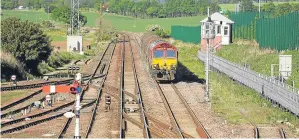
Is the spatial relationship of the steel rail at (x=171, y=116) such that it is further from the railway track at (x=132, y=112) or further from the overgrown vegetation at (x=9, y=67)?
the overgrown vegetation at (x=9, y=67)

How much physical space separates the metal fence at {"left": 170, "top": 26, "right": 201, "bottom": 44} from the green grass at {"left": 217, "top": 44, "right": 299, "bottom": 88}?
15235mm

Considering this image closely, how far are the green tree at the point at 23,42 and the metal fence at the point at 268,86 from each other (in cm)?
1262

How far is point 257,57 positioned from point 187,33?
35701 millimetres

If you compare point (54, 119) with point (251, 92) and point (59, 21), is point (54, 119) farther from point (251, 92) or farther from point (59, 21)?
point (59, 21)

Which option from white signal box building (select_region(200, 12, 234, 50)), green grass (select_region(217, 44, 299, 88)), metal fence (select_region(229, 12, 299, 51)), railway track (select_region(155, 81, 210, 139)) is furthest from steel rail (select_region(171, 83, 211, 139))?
white signal box building (select_region(200, 12, 234, 50))

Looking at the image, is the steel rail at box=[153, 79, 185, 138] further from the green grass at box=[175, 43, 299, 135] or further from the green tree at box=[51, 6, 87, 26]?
the green tree at box=[51, 6, 87, 26]

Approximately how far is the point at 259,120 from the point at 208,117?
77.3 inches

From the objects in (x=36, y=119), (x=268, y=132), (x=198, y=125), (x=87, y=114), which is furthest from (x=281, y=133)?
(x=36, y=119)

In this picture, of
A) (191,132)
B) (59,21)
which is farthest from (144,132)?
(59,21)

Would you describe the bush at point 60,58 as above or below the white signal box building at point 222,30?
below

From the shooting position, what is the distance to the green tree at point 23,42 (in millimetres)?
38656

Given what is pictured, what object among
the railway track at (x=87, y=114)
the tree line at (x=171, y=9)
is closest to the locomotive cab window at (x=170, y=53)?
the railway track at (x=87, y=114)

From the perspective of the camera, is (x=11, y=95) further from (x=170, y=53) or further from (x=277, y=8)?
(x=277, y=8)

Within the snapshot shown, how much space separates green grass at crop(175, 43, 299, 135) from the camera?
22250 millimetres
